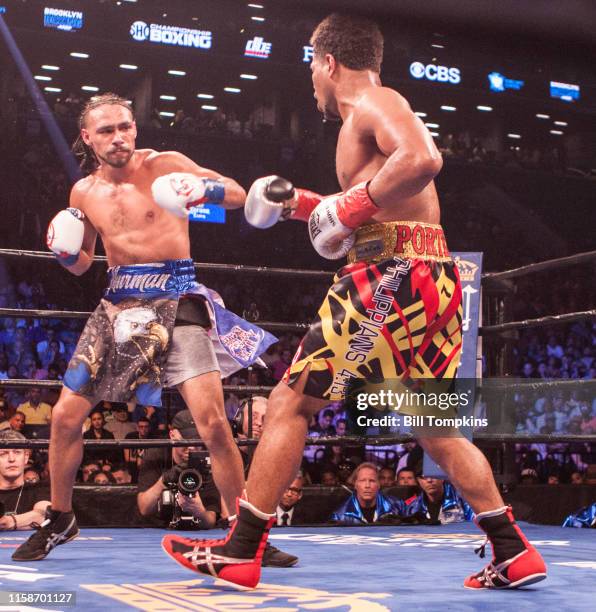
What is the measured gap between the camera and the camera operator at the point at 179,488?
9.79ft

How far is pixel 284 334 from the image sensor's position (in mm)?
8531

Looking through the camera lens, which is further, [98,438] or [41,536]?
[98,438]

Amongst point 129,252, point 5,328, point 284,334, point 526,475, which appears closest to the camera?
point 129,252

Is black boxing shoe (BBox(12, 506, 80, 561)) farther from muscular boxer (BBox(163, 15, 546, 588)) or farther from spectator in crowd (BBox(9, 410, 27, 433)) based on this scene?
spectator in crowd (BBox(9, 410, 27, 433))

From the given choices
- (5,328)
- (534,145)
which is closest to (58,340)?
(5,328)

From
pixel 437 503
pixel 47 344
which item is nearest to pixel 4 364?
pixel 47 344

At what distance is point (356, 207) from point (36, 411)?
445 centimetres

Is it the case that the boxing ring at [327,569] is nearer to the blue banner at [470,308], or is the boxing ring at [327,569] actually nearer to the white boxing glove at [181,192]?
the blue banner at [470,308]

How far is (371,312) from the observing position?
1.69 meters

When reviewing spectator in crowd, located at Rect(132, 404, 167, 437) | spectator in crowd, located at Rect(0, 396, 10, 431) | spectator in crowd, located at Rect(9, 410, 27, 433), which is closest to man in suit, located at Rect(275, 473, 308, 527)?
spectator in crowd, located at Rect(0, 396, 10, 431)

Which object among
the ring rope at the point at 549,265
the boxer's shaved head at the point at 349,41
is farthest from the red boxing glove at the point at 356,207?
the ring rope at the point at 549,265

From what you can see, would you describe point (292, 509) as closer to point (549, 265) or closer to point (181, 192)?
point (549, 265)

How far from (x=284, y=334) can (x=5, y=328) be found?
2.54 metres

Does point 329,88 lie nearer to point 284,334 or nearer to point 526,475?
point 526,475
